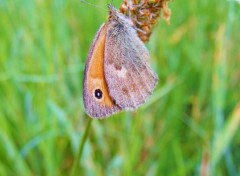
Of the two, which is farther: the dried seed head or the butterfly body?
the butterfly body

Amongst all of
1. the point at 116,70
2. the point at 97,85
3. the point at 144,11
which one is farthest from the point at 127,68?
the point at 144,11

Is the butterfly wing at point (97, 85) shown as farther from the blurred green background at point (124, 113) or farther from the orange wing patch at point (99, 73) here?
the blurred green background at point (124, 113)

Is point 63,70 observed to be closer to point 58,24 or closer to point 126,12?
point 58,24

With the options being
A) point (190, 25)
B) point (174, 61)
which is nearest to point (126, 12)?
point (174, 61)

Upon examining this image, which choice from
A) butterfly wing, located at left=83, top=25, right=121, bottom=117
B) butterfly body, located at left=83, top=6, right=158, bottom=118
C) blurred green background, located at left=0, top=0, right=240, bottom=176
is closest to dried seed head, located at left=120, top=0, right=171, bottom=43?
butterfly body, located at left=83, top=6, right=158, bottom=118

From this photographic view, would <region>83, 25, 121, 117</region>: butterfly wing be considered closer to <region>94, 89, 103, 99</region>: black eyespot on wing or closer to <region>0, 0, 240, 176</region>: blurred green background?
<region>94, 89, 103, 99</region>: black eyespot on wing

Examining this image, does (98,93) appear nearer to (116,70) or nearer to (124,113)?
(116,70)

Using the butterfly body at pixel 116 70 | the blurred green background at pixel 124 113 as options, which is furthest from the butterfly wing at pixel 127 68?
the blurred green background at pixel 124 113
